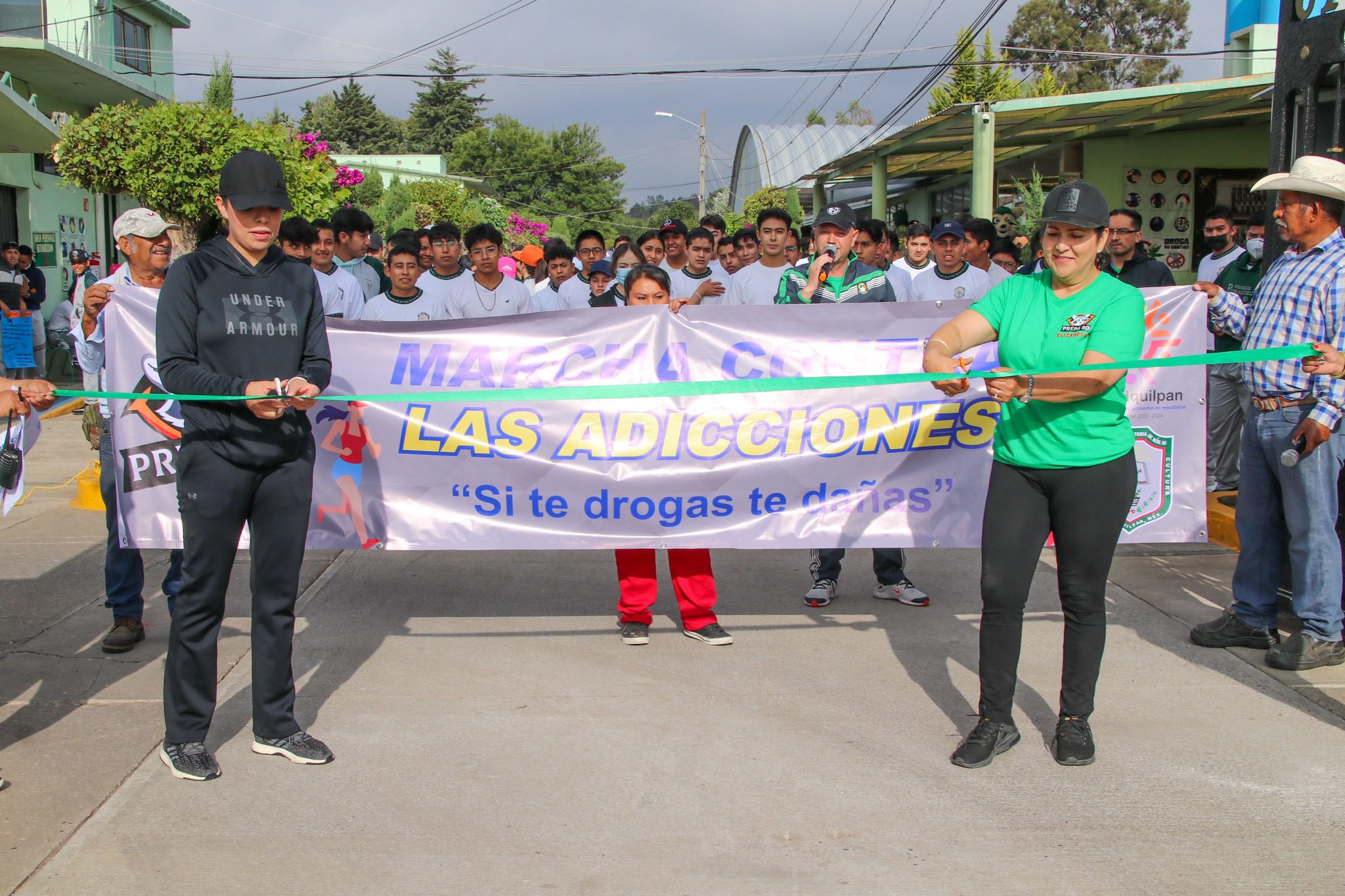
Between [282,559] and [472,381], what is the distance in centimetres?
160

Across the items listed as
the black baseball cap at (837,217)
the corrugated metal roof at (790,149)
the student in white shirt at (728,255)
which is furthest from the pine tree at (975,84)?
the black baseball cap at (837,217)

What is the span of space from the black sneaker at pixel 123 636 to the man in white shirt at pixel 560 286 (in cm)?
422

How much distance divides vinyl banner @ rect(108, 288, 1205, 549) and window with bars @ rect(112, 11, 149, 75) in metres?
29.3

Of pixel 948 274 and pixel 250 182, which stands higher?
pixel 250 182

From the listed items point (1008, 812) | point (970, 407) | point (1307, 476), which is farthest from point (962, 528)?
point (1008, 812)

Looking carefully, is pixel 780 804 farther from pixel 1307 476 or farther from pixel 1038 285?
pixel 1307 476

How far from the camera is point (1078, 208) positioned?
154 inches

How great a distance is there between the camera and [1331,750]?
4.21m

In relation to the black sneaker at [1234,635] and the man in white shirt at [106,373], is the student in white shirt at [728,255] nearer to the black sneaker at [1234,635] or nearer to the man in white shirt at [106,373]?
the man in white shirt at [106,373]

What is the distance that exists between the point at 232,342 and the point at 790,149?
224 feet

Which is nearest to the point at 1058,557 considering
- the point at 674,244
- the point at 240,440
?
the point at 240,440

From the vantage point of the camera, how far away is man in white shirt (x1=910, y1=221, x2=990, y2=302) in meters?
7.90

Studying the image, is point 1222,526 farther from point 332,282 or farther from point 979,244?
point 332,282

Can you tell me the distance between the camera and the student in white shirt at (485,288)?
766cm
